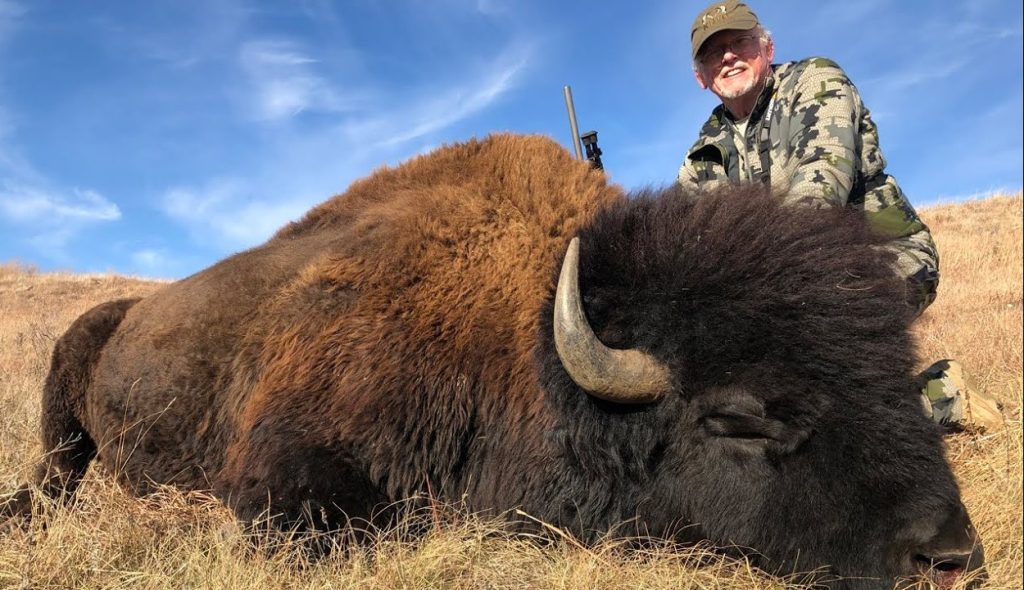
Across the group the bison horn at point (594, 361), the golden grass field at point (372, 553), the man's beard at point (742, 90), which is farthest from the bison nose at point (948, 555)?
the man's beard at point (742, 90)

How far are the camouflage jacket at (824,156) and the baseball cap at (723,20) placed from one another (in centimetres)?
40

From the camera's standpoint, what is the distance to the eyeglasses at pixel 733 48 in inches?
180

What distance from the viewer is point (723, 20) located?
4484 millimetres

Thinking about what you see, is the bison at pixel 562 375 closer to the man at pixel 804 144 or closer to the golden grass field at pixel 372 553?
the golden grass field at pixel 372 553

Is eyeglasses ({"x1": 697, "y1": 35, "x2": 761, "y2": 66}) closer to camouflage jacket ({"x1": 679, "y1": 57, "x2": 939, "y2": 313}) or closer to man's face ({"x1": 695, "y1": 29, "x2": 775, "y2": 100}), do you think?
man's face ({"x1": 695, "y1": 29, "x2": 775, "y2": 100})

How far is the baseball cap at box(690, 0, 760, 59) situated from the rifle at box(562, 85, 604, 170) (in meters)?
3.33

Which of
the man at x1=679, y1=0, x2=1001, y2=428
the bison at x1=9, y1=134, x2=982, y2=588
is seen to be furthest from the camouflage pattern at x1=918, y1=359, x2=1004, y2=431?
the bison at x1=9, y1=134, x2=982, y2=588

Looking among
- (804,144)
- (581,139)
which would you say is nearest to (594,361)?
(804,144)

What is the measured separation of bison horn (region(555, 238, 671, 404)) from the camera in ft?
9.03

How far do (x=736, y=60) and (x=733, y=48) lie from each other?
3.1 inches

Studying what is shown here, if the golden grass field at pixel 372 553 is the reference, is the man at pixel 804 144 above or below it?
above

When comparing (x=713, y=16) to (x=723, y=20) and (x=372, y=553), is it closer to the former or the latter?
(x=723, y=20)

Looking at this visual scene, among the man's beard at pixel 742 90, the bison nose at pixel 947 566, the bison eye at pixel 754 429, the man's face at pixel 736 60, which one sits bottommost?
the bison nose at pixel 947 566

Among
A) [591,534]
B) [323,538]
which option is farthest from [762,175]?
[323,538]
